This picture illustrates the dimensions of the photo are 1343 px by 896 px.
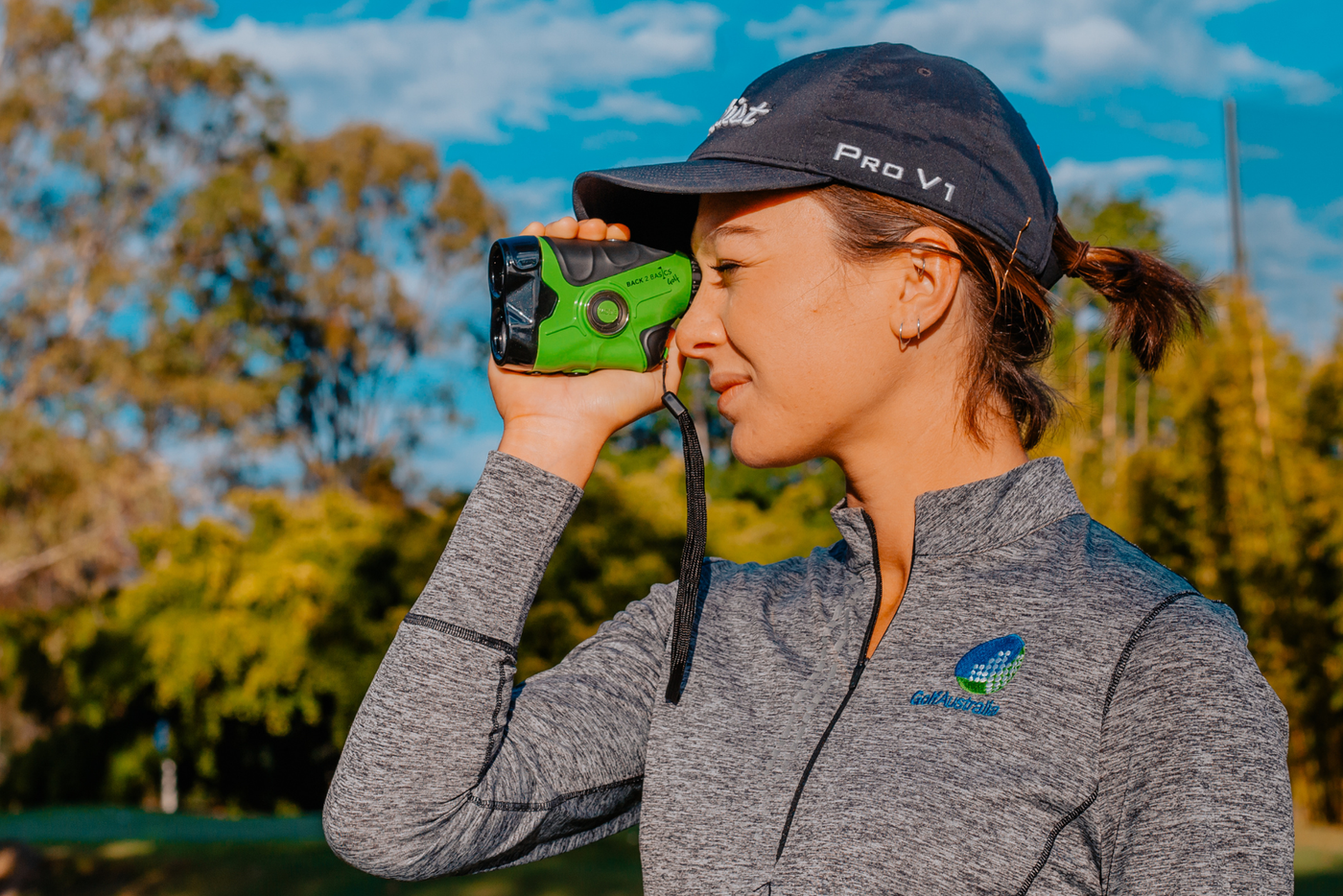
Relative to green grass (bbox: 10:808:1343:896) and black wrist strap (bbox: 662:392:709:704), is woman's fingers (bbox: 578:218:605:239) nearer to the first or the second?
black wrist strap (bbox: 662:392:709:704)

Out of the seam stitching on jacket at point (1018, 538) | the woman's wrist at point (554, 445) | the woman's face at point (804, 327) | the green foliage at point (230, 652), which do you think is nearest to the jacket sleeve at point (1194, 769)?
the seam stitching on jacket at point (1018, 538)

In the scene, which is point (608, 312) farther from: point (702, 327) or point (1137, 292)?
point (1137, 292)

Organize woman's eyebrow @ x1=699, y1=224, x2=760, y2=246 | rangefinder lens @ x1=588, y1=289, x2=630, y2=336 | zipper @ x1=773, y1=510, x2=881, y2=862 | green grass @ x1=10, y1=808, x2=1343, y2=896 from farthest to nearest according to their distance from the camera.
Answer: green grass @ x1=10, y1=808, x2=1343, y2=896 < rangefinder lens @ x1=588, y1=289, x2=630, y2=336 < woman's eyebrow @ x1=699, y1=224, x2=760, y2=246 < zipper @ x1=773, y1=510, x2=881, y2=862

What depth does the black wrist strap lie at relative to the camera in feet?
3.79

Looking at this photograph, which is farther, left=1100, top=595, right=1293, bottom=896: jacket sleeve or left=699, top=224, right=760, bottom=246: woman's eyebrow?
left=699, top=224, right=760, bottom=246: woman's eyebrow

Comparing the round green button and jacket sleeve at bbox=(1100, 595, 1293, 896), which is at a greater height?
the round green button

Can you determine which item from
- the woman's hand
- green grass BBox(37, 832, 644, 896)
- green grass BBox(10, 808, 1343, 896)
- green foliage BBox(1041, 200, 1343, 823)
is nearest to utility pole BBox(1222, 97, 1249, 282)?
green foliage BBox(1041, 200, 1343, 823)

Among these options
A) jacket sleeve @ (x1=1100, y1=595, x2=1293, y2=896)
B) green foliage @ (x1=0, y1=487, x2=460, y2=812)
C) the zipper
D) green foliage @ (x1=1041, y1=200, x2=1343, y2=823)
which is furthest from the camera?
green foliage @ (x1=0, y1=487, x2=460, y2=812)

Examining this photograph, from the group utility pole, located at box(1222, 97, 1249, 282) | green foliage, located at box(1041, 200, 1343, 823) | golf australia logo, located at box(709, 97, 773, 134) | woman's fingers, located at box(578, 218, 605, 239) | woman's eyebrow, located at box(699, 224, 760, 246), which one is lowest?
green foliage, located at box(1041, 200, 1343, 823)

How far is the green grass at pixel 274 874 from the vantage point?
5.39m

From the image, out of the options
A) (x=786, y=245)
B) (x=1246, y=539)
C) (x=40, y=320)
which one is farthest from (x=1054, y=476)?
(x=40, y=320)

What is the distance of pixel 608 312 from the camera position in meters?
1.21

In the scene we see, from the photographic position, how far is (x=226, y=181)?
47.2 ft

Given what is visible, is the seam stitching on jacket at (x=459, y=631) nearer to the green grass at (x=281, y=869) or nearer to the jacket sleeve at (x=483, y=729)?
the jacket sleeve at (x=483, y=729)
